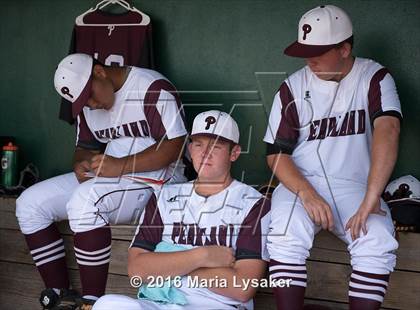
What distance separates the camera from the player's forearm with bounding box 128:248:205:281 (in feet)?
8.63

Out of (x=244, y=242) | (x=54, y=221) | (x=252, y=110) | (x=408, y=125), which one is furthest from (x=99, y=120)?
(x=408, y=125)

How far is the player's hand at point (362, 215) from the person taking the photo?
2.62 m

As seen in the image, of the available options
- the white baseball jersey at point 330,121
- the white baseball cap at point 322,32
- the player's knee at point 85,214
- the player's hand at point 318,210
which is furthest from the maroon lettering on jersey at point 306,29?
the player's knee at point 85,214

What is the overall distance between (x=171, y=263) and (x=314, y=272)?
64 cm

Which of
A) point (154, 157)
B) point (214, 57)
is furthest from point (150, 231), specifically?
point (214, 57)

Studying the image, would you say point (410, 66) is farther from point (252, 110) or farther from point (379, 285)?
point (379, 285)

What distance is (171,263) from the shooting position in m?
2.63

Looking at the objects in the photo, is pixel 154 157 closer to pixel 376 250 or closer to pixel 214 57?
pixel 214 57

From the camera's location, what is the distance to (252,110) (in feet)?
12.1

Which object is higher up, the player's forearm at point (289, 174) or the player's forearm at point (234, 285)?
the player's forearm at point (289, 174)

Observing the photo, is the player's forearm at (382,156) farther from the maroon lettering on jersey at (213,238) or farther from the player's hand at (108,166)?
the player's hand at (108,166)

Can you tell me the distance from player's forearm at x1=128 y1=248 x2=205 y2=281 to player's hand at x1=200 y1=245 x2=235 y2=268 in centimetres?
2

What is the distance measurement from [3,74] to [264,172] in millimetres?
1524

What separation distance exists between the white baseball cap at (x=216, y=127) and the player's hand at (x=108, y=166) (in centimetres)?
46
